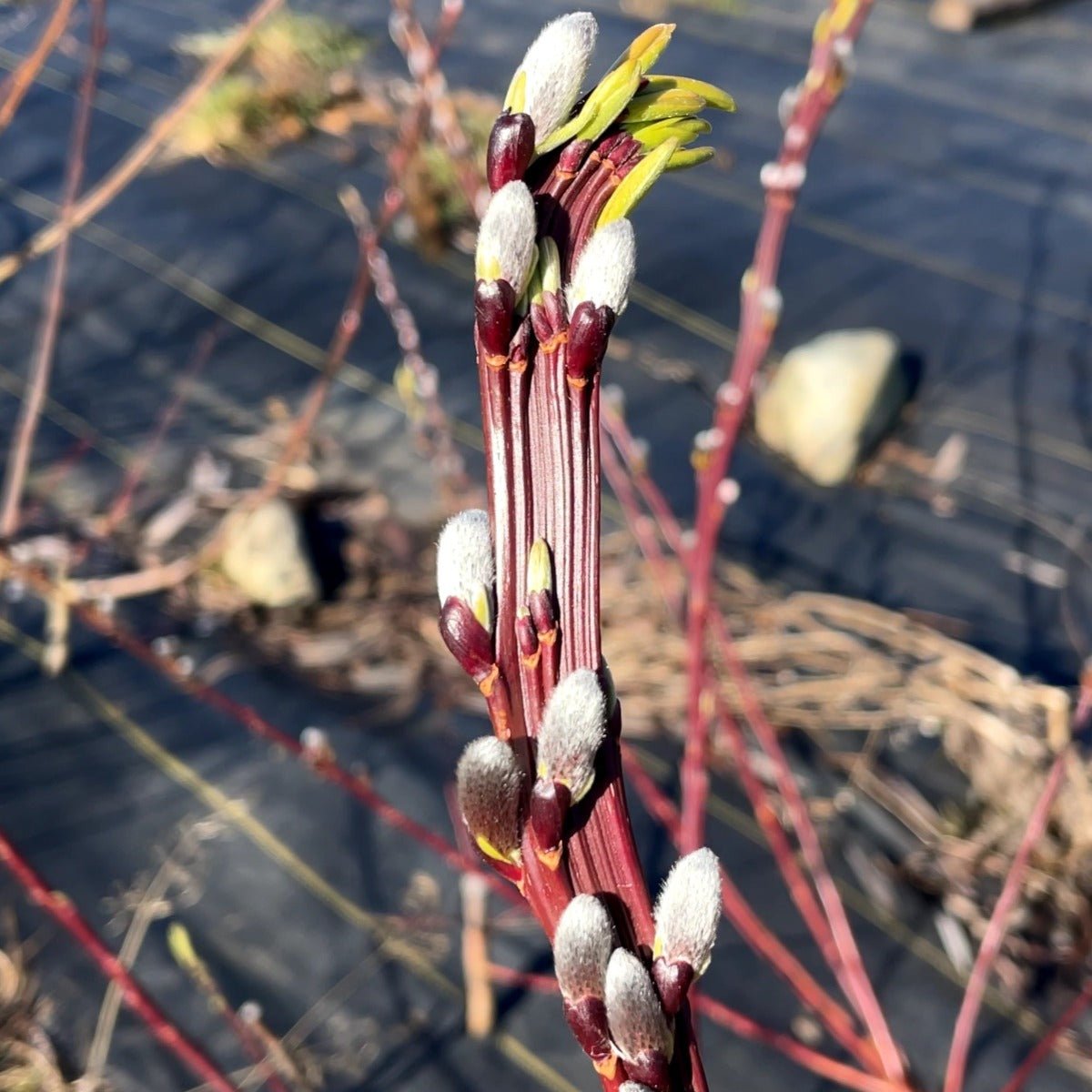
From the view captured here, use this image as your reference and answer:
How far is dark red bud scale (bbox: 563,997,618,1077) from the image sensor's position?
0.43 metres

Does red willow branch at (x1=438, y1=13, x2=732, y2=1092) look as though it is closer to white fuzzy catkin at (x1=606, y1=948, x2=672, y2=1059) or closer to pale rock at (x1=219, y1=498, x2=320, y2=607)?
white fuzzy catkin at (x1=606, y1=948, x2=672, y2=1059)

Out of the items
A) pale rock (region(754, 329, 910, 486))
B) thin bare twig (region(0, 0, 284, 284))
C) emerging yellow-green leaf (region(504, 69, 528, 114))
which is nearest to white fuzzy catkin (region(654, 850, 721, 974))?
emerging yellow-green leaf (region(504, 69, 528, 114))

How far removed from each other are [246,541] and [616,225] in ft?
9.14

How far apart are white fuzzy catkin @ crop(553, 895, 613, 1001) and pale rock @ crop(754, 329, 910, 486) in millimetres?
3057

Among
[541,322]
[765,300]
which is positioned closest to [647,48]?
[541,322]

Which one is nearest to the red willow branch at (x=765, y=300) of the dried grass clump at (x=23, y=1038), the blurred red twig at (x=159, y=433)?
the dried grass clump at (x=23, y=1038)

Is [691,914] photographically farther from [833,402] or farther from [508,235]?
[833,402]

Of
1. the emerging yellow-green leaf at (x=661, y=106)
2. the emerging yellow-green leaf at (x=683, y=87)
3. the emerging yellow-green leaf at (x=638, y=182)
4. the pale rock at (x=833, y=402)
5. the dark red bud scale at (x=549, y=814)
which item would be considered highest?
the emerging yellow-green leaf at (x=683, y=87)

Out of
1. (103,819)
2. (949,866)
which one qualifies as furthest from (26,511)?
(949,866)

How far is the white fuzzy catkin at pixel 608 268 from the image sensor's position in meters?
0.42

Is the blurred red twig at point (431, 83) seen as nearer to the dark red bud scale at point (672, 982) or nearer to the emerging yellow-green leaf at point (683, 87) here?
the emerging yellow-green leaf at point (683, 87)

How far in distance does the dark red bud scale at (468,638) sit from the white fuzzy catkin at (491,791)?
0.10ft

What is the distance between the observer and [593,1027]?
431mm

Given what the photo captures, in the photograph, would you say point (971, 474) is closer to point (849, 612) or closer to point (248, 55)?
point (849, 612)
